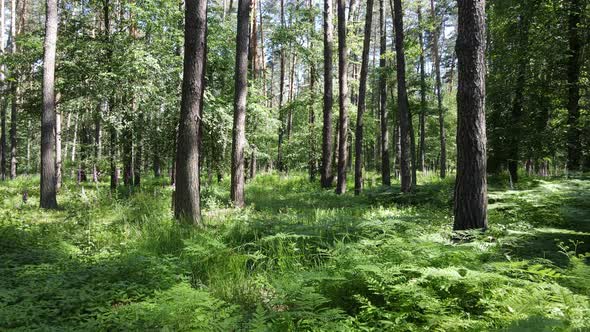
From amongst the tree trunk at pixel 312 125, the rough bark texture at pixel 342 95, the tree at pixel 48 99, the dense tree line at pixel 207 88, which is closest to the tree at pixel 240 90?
the dense tree line at pixel 207 88

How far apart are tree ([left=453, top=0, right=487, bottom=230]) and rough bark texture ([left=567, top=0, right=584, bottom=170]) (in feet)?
26.7

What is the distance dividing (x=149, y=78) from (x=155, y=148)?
8.53 ft

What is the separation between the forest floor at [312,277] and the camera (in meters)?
2.96

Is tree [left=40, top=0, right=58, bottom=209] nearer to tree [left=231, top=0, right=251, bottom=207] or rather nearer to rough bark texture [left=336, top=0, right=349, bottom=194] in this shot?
tree [left=231, top=0, right=251, bottom=207]

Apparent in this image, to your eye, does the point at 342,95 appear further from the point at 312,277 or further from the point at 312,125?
the point at 312,277

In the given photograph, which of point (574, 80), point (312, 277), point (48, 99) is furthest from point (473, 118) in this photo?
point (48, 99)

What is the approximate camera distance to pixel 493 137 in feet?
43.8

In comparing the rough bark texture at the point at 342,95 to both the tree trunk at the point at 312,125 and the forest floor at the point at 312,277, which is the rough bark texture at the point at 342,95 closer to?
the tree trunk at the point at 312,125

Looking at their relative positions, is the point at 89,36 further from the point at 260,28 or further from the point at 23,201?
the point at 260,28

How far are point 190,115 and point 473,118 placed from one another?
5266 millimetres

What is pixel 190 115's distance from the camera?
7762 millimetres

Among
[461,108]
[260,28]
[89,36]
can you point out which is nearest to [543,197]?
[461,108]

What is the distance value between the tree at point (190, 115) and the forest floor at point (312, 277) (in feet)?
1.96

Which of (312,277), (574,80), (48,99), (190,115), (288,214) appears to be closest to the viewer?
(312,277)
